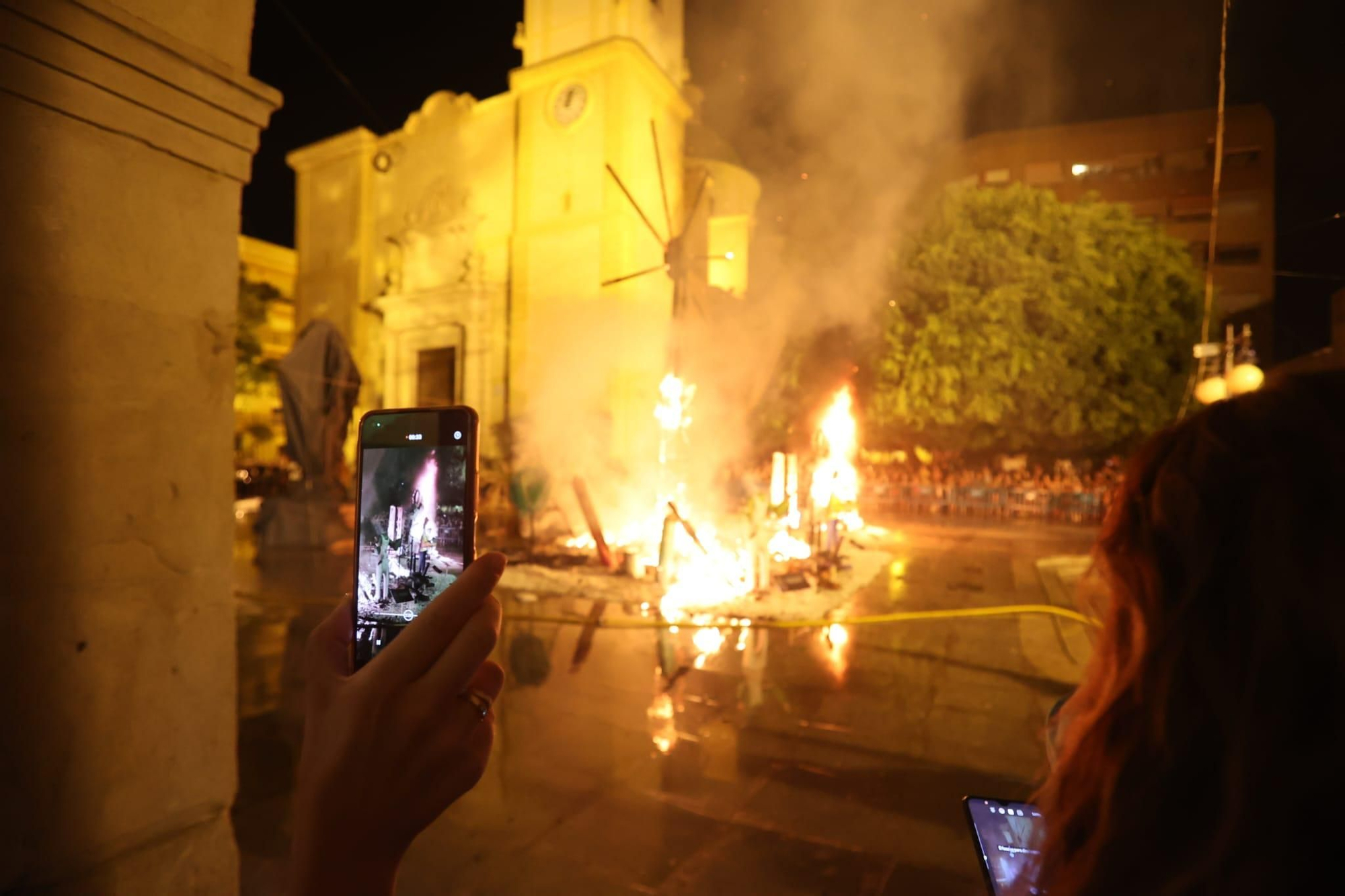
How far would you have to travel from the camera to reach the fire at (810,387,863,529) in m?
10.7

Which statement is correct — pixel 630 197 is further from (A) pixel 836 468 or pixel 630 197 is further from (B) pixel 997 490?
(B) pixel 997 490

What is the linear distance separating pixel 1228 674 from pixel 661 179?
16566mm

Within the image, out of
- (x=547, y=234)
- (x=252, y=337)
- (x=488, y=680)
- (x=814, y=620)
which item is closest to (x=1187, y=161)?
(x=547, y=234)

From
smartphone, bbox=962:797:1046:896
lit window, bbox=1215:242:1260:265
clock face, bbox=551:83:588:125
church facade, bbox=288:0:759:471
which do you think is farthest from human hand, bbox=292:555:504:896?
lit window, bbox=1215:242:1260:265

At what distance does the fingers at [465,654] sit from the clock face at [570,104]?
17.0 meters

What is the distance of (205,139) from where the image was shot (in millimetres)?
2131

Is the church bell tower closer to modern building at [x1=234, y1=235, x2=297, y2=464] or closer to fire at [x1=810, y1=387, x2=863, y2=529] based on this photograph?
fire at [x1=810, y1=387, x2=863, y2=529]

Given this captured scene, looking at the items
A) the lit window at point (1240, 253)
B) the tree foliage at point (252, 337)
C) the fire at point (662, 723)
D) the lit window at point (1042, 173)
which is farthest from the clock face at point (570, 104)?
the lit window at point (1042, 173)

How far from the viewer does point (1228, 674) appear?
0.72 meters

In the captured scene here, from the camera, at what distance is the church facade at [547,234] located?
1527cm

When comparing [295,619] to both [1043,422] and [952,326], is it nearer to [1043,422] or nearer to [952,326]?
[952,326]

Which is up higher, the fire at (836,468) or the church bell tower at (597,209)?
the church bell tower at (597,209)

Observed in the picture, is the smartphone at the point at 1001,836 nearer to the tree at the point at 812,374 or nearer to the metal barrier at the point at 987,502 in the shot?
the tree at the point at 812,374

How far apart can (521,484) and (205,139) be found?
9603mm
